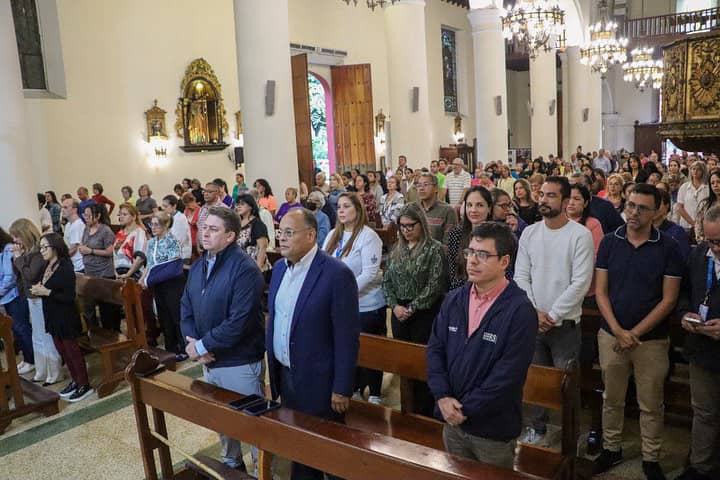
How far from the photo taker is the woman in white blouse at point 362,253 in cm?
434

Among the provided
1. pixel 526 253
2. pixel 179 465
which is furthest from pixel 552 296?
pixel 179 465

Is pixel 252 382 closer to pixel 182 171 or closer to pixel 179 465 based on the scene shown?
pixel 179 465

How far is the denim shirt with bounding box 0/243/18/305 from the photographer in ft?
18.3

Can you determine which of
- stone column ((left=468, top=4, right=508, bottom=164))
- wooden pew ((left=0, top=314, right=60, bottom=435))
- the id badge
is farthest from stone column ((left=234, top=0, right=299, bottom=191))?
stone column ((left=468, top=4, right=508, bottom=164))

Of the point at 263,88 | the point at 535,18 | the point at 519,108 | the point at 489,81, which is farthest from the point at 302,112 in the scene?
the point at 519,108

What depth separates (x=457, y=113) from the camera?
2364 cm

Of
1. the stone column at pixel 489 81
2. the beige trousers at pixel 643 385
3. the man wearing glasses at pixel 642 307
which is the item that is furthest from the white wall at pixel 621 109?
the beige trousers at pixel 643 385

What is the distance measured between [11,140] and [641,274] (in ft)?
24.8

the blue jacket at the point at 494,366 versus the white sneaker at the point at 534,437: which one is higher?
the blue jacket at the point at 494,366

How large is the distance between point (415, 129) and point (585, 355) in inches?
400

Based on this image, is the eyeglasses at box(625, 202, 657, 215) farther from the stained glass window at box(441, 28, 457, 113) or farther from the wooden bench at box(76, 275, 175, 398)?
the stained glass window at box(441, 28, 457, 113)

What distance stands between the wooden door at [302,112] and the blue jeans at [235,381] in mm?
10010

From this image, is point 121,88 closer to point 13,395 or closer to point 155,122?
point 155,122

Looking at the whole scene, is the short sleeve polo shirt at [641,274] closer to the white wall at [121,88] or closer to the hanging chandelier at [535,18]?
the hanging chandelier at [535,18]
